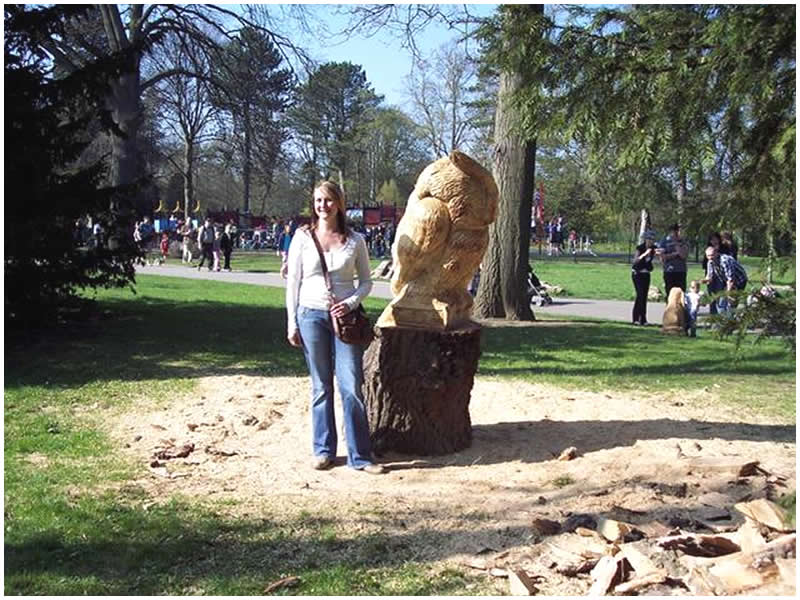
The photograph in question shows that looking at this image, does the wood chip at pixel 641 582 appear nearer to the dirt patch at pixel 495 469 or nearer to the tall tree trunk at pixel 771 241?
the dirt patch at pixel 495 469

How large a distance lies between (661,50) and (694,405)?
3.95 metres

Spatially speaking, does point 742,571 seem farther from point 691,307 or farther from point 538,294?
point 538,294

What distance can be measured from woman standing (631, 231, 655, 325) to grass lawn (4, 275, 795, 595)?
3.41 ft

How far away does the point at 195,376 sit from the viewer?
28.2 feet

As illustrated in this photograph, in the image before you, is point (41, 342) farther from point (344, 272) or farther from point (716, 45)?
point (716, 45)

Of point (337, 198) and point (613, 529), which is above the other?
point (337, 198)

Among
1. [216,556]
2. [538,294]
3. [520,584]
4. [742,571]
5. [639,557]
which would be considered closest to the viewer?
[742,571]

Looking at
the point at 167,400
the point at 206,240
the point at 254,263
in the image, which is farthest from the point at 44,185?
the point at 254,263

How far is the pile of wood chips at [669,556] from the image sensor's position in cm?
348

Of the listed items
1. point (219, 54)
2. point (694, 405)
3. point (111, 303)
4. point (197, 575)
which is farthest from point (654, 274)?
point (197, 575)

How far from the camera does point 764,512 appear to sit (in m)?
4.21

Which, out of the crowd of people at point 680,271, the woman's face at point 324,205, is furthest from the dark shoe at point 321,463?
the crowd of people at point 680,271

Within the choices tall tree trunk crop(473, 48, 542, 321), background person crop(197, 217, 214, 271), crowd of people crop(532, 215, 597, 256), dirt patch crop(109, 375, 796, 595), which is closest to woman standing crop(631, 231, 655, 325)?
tall tree trunk crop(473, 48, 542, 321)

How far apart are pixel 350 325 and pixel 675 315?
9.33 meters
